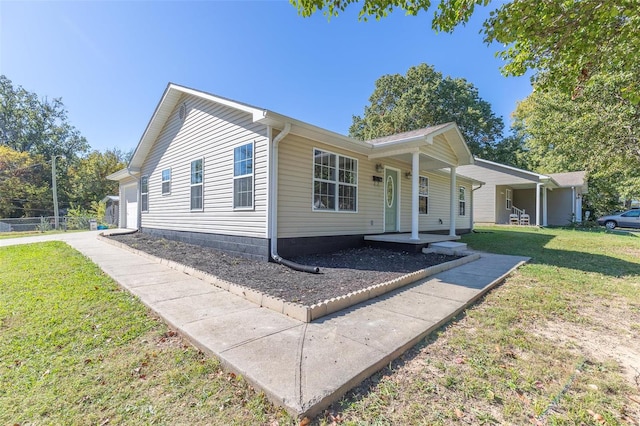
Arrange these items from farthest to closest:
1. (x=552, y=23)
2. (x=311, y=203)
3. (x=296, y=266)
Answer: (x=311, y=203)
(x=296, y=266)
(x=552, y=23)

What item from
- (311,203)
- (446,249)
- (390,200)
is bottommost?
(446,249)

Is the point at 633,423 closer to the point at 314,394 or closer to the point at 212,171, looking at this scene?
the point at 314,394

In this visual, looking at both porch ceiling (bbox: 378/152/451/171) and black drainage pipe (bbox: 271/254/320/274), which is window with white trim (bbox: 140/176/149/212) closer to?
black drainage pipe (bbox: 271/254/320/274)

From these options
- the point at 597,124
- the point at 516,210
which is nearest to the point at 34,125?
the point at 597,124

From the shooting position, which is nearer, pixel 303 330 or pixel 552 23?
pixel 303 330

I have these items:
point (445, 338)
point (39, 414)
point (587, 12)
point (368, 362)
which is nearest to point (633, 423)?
point (445, 338)

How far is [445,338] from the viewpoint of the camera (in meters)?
3.09

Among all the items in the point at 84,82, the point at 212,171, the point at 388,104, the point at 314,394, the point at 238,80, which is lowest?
the point at 314,394

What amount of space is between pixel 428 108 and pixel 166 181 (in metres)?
24.7

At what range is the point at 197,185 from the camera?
8781mm

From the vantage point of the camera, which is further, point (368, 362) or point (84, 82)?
point (84, 82)

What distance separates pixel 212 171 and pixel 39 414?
6.82 m

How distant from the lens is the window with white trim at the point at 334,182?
7.35 metres

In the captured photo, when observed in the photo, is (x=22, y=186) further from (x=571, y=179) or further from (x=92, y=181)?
(x=571, y=179)
